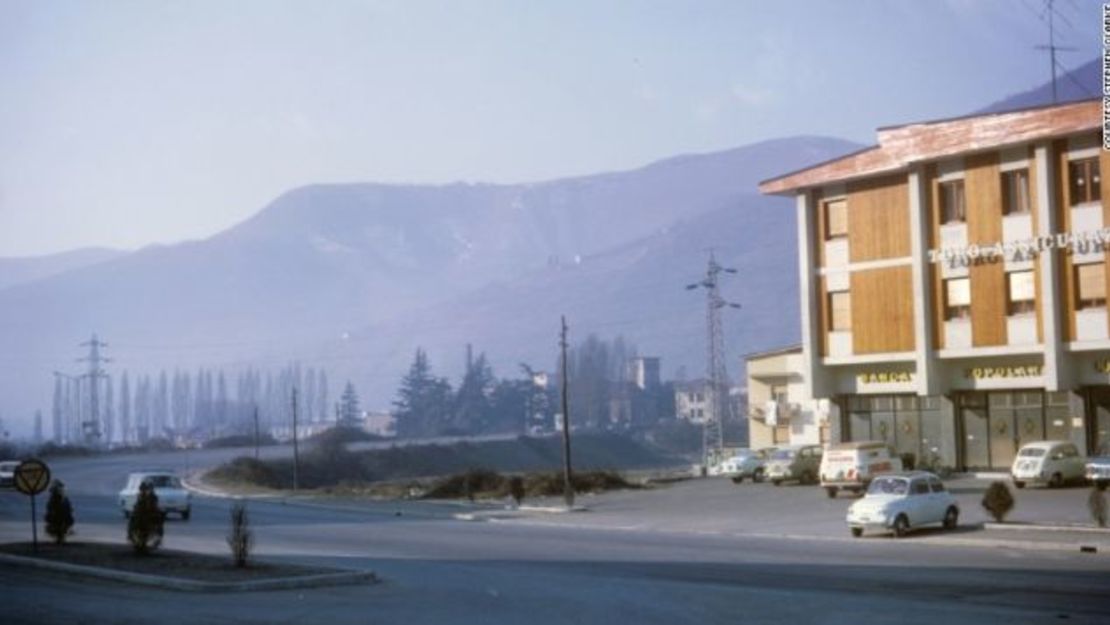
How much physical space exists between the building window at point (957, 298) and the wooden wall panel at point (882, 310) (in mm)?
1718

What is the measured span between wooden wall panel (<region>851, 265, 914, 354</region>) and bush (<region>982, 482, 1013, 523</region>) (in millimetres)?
21048

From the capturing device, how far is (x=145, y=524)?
3083 centimetres

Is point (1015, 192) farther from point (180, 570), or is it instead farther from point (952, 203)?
point (180, 570)

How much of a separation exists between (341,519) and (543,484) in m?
18.2

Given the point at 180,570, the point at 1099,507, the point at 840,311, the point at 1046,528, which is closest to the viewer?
the point at 180,570

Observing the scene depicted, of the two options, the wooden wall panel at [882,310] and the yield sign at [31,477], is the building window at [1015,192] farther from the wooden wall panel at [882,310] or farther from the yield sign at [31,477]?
the yield sign at [31,477]

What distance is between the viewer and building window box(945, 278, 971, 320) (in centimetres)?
5803

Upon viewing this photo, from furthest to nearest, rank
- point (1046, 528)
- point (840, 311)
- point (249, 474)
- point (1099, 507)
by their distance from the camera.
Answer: point (249, 474) → point (840, 311) → point (1046, 528) → point (1099, 507)

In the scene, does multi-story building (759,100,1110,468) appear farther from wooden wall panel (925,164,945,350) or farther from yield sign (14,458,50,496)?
yield sign (14,458,50,496)

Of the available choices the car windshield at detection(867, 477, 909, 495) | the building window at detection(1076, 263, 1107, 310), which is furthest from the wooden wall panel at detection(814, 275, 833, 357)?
the car windshield at detection(867, 477, 909, 495)

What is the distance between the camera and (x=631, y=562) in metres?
31.1

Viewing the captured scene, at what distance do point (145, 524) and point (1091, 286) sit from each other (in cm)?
3768

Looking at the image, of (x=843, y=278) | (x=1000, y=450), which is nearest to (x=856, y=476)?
(x=1000, y=450)

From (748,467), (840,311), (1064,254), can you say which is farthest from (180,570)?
(748,467)
